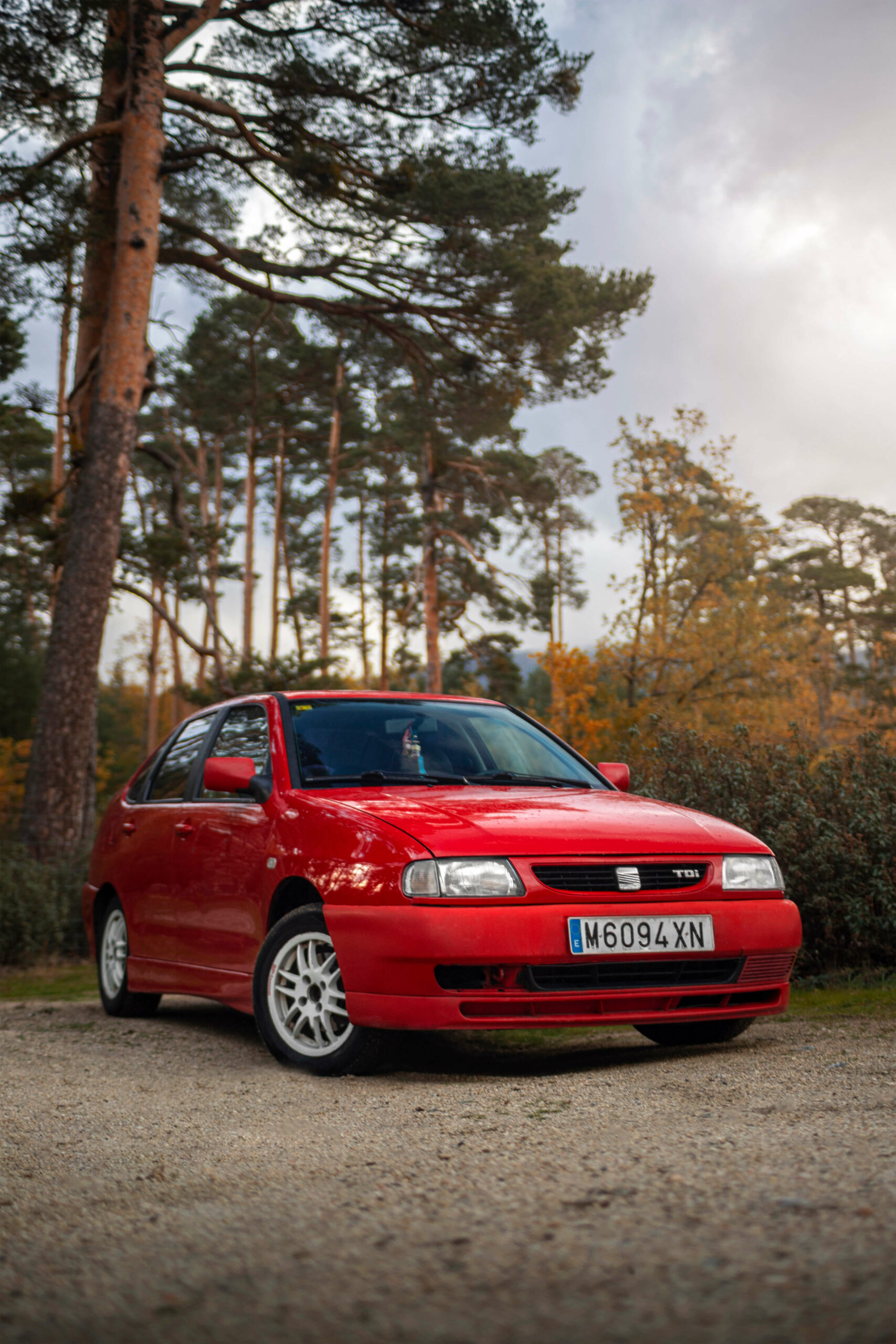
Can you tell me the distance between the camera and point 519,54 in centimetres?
1538

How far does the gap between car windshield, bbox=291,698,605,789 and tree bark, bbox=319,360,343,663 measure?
29377 mm

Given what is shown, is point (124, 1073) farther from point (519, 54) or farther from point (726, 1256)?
point (519, 54)

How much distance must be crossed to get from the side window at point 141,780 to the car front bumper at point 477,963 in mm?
2804

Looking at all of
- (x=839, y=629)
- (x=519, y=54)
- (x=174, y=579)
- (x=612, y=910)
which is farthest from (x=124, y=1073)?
(x=839, y=629)

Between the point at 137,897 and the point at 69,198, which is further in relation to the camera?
the point at 69,198

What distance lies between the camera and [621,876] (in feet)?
14.1

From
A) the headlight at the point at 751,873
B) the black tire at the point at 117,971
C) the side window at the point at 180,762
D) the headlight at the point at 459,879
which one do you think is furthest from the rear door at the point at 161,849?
the headlight at the point at 751,873

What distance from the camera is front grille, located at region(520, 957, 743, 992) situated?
164 inches

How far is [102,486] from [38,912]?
216 inches

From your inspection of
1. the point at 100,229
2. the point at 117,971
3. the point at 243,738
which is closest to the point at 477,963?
the point at 243,738

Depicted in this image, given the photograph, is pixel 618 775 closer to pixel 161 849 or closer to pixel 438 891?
pixel 438 891

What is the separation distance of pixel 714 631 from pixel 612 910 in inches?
855

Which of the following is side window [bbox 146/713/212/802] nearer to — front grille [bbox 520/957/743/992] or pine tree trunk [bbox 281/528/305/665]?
front grille [bbox 520/957/743/992]

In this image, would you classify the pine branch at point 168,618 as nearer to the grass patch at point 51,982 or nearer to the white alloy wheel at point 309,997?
the grass patch at point 51,982
